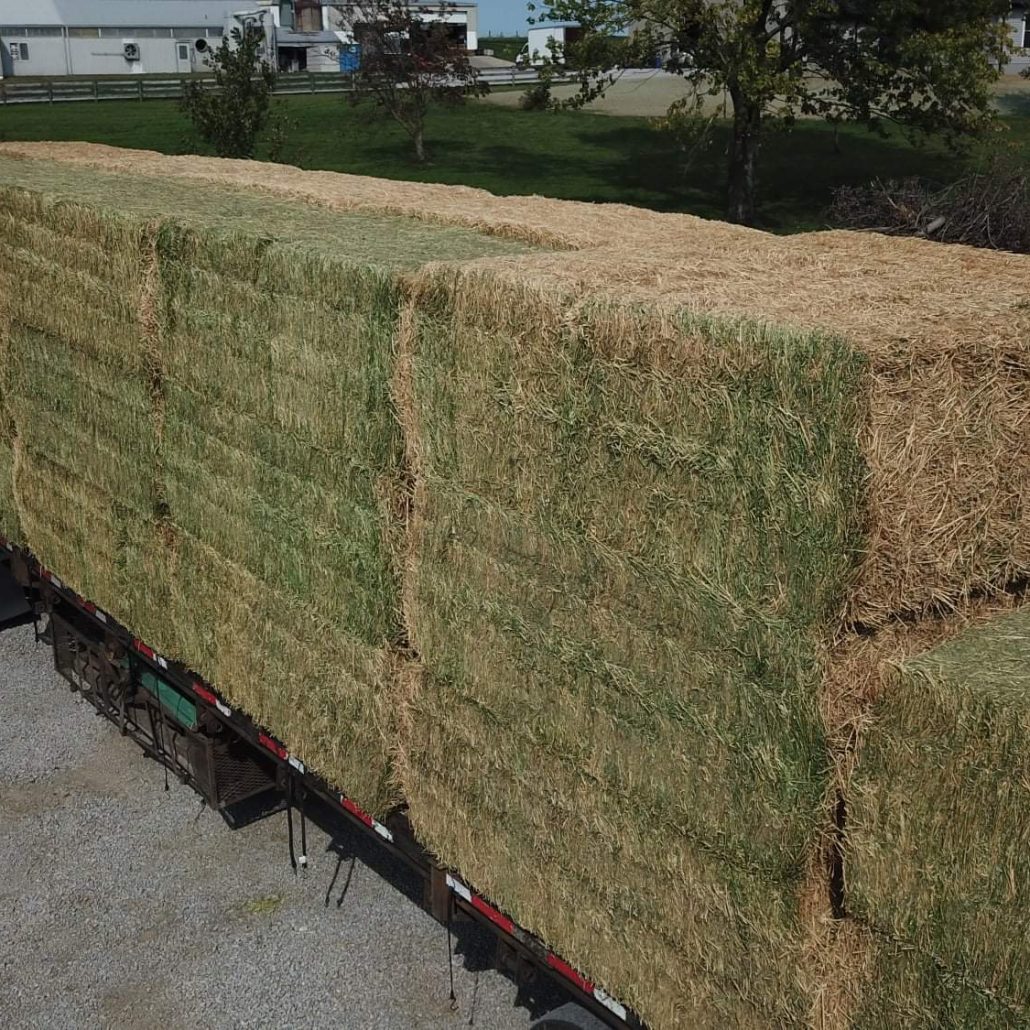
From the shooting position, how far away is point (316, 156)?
4447cm

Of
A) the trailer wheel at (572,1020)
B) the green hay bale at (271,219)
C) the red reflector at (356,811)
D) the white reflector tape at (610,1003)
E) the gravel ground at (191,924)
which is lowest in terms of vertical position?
the gravel ground at (191,924)

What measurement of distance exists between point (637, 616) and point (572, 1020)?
250 centimetres

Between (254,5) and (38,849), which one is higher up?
(254,5)

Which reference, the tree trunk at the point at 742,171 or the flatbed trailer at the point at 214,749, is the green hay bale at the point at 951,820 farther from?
the tree trunk at the point at 742,171

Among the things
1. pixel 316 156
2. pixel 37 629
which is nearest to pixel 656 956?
pixel 37 629

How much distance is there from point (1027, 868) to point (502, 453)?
109 inches

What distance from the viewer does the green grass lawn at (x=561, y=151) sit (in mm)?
36125

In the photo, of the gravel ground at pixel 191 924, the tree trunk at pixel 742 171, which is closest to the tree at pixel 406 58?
the tree trunk at pixel 742 171

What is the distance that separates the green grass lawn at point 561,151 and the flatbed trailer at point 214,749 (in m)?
23.3

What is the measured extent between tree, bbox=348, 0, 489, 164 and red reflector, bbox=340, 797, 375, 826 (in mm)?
33971

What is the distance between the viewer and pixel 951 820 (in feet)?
14.6

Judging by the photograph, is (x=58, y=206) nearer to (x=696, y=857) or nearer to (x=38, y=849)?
(x=38, y=849)

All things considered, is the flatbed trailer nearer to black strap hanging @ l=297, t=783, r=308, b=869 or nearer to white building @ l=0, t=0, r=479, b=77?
black strap hanging @ l=297, t=783, r=308, b=869

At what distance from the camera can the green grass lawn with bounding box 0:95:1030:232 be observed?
36.1m
